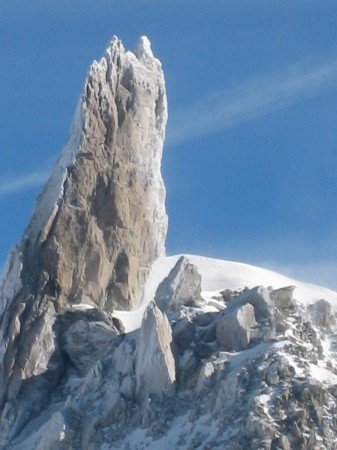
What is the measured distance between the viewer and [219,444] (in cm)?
12394

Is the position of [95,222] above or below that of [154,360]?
above

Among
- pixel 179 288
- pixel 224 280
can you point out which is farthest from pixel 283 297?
pixel 224 280

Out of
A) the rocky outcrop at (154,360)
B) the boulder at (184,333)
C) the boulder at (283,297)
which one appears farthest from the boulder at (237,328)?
the boulder at (283,297)

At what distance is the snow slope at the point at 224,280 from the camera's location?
140m

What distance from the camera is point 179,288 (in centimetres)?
13762

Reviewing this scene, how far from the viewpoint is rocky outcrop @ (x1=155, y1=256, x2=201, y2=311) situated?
13700cm

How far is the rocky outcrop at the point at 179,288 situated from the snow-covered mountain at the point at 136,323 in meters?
0.07

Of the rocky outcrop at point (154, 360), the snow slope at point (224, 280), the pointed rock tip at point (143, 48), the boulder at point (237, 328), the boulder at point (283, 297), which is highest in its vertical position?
the pointed rock tip at point (143, 48)

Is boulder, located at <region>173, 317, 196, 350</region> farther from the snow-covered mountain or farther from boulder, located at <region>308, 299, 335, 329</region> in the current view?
boulder, located at <region>308, 299, 335, 329</region>

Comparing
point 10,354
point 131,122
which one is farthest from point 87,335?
point 131,122

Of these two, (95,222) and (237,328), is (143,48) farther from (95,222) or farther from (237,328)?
(237,328)

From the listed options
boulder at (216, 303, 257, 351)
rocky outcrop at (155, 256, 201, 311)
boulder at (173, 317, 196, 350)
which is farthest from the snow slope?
boulder at (216, 303, 257, 351)

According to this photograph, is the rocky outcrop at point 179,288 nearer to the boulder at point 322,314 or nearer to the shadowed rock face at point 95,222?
the shadowed rock face at point 95,222

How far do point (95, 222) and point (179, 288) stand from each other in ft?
21.0
